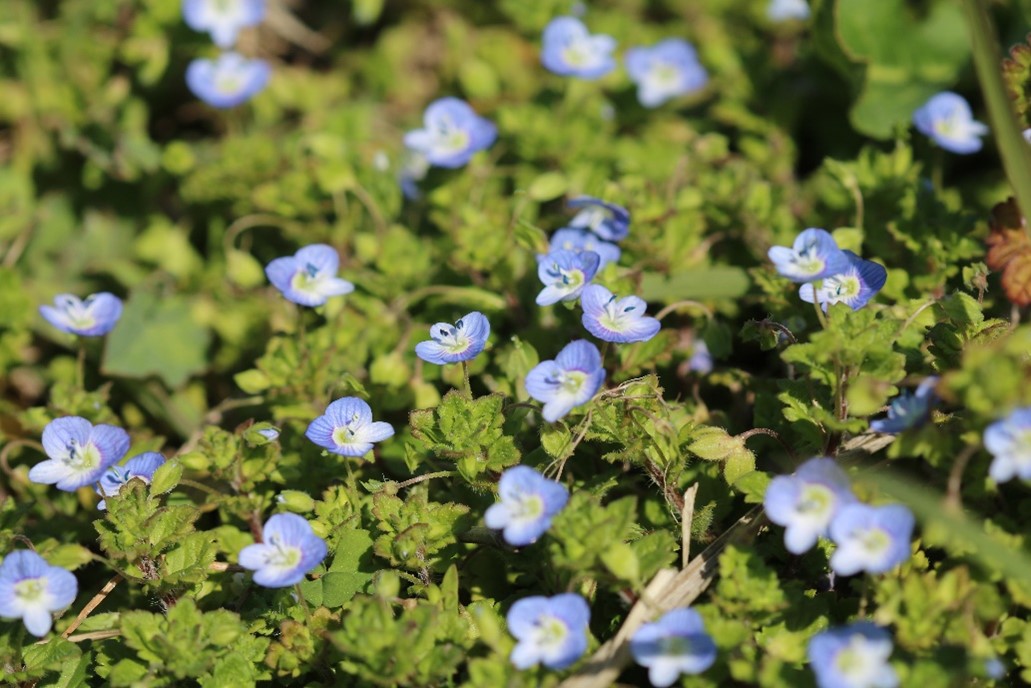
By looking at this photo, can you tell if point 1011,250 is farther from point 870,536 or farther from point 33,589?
point 33,589

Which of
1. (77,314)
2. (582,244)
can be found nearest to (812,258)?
(582,244)

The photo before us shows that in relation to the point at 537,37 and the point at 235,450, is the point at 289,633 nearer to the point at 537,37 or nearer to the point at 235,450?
the point at 235,450

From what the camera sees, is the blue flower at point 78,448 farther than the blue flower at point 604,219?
No

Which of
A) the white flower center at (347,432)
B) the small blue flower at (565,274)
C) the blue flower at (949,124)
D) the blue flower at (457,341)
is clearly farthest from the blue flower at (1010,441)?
the blue flower at (949,124)

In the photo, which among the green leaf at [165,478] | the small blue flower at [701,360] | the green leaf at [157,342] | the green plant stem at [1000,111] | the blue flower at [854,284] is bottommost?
the green leaf at [157,342]

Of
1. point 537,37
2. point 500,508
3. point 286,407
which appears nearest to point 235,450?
point 286,407

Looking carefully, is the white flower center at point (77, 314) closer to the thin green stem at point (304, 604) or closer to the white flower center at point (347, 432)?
the white flower center at point (347, 432)

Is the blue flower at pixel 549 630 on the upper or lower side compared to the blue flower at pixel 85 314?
upper
